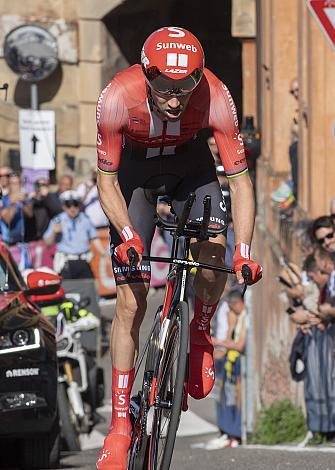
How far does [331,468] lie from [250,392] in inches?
198

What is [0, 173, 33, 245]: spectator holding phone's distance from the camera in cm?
1714

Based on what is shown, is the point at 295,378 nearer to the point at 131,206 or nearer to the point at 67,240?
the point at 131,206

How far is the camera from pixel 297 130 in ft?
65.7

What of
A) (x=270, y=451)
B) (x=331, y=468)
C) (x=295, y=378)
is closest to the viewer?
(x=331, y=468)

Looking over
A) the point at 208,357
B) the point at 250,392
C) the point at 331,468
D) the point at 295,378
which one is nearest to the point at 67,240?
the point at 250,392

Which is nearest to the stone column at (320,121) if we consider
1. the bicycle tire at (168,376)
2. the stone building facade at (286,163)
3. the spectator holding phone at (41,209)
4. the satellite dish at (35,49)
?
the stone building facade at (286,163)

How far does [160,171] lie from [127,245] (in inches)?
27.0

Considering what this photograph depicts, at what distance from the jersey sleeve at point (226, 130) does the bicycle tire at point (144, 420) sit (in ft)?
2.69

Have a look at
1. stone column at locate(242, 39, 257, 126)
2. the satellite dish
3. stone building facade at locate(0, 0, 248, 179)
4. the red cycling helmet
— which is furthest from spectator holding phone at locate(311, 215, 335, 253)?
stone building facade at locate(0, 0, 248, 179)

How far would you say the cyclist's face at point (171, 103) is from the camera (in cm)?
775

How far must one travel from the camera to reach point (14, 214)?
57.1ft

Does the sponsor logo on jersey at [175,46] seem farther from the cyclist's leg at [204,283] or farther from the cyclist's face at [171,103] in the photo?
the cyclist's leg at [204,283]

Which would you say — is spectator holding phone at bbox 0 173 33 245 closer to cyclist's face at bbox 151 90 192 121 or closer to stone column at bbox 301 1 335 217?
stone column at bbox 301 1 335 217

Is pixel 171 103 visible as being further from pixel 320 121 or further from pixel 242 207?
pixel 320 121
